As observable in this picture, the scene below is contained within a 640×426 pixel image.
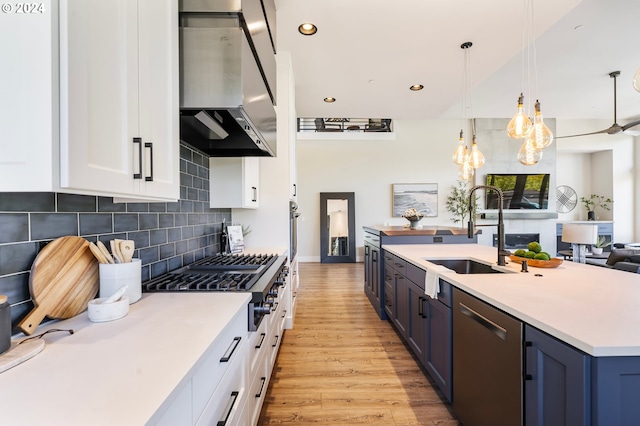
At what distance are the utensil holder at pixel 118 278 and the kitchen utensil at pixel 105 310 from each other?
0.24 feet

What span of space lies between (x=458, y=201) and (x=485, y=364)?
6433 millimetres

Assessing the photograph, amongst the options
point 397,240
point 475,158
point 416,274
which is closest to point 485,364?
point 416,274

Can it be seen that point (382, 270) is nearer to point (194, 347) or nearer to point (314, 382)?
point (314, 382)

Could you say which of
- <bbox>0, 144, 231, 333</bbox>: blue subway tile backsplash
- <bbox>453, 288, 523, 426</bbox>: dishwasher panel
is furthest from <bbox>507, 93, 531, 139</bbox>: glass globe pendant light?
<bbox>0, 144, 231, 333</bbox>: blue subway tile backsplash

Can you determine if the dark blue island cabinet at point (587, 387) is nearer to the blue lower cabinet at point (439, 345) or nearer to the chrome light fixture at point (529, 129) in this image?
the blue lower cabinet at point (439, 345)

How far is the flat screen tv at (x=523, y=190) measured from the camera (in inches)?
277

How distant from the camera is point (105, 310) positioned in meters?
0.95

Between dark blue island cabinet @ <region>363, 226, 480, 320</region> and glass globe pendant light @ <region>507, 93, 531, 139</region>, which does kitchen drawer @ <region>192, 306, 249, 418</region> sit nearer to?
dark blue island cabinet @ <region>363, 226, 480, 320</region>

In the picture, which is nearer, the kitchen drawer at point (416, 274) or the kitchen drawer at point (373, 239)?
the kitchen drawer at point (416, 274)

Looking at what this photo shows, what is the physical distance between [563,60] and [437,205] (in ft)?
12.2

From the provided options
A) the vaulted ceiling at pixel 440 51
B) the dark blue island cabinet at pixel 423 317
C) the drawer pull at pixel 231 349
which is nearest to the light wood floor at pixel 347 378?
the dark blue island cabinet at pixel 423 317

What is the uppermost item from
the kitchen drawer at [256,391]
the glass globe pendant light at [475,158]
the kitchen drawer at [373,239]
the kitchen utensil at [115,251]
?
the glass globe pendant light at [475,158]

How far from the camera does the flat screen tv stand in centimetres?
703

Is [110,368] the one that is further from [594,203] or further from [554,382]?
[594,203]
